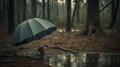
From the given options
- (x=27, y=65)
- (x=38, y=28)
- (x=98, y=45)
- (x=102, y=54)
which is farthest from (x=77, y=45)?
(x=27, y=65)

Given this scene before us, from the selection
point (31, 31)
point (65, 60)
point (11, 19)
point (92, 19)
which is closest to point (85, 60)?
point (65, 60)

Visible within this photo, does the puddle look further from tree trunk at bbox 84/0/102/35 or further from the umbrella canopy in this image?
tree trunk at bbox 84/0/102/35

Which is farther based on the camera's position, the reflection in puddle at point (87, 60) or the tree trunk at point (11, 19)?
the tree trunk at point (11, 19)

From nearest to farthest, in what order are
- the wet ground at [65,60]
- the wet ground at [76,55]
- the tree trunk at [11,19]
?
1. the wet ground at [65,60]
2. the wet ground at [76,55]
3. the tree trunk at [11,19]

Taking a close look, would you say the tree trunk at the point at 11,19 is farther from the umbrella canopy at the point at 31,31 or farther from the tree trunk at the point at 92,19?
the umbrella canopy at the point at 31,31

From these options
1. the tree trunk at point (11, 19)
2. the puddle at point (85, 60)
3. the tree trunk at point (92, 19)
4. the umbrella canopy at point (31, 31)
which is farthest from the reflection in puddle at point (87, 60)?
the tree trunk at point (11, 19)

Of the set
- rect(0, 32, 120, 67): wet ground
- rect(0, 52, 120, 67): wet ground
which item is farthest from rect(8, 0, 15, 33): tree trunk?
rect(0, 52, 120, 67): wet ground

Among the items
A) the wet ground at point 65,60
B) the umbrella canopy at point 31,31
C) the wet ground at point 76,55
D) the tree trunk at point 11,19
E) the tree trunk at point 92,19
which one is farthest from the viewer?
the tree trunk at point 11,19

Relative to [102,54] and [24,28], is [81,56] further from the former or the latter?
[24,28]

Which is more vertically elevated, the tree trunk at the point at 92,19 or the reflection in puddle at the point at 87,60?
the tree trunk at the point at 92,19

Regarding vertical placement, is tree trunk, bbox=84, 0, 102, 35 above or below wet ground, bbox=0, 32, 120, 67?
above

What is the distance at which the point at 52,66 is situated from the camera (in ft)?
33.9

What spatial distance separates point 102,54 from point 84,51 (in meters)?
1.40

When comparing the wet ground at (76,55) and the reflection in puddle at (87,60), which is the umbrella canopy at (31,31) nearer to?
the wet ground at (76,55)
